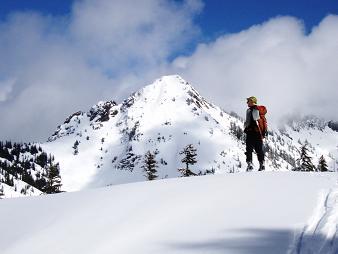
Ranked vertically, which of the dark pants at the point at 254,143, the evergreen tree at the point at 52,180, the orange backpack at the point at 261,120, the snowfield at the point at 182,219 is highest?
the evergreen tree at the point at 52,180

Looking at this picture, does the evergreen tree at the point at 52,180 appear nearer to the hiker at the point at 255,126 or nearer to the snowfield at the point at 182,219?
the hiker at the point at 255,126

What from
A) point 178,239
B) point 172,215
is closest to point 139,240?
point 178,239

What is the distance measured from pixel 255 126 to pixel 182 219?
8.11m

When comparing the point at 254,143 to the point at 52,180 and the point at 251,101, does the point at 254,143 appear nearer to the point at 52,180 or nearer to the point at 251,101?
the point at 251,101

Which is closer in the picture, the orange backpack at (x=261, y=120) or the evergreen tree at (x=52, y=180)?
the orange backpack at (x=261, y=120)

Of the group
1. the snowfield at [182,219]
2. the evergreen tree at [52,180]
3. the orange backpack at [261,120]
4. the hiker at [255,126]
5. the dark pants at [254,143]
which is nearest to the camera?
the snowfield at [182,219]

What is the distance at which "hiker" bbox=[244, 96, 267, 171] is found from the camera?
653 inches

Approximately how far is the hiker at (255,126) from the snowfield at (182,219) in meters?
3.65

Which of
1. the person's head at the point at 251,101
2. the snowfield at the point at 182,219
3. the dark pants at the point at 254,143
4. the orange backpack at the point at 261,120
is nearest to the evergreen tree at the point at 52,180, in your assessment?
the dark pants at the point at 254,143

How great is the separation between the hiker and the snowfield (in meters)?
3.65

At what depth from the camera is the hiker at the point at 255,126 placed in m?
16.6

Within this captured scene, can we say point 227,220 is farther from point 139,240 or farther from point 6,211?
point 6,211

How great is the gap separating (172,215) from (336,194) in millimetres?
3642

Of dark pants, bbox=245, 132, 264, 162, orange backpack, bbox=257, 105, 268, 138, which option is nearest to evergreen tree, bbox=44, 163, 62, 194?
dark pants, bbox=245, 132, 264, 162
